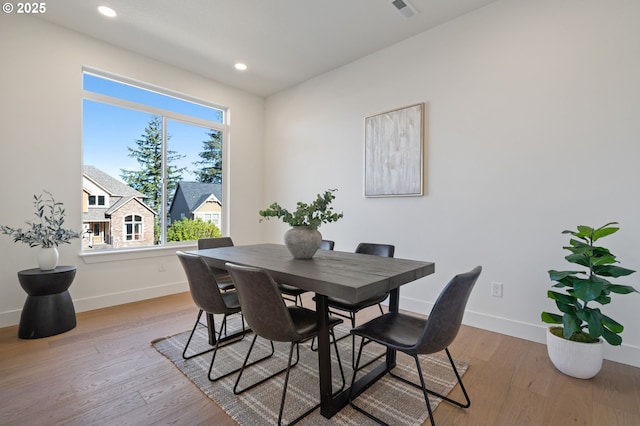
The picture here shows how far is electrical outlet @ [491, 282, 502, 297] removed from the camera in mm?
2693

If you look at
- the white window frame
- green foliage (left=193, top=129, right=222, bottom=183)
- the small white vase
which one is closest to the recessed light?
the white window frame

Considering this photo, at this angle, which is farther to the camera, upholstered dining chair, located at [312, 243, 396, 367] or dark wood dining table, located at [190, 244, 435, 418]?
upholstered dining chair, located at [312, 243, 396, 367]

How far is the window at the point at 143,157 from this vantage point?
11.2ft

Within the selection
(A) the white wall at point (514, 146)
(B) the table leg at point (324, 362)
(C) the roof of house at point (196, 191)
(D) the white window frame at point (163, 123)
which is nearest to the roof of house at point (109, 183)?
(D) the white window frame at point (163, 123)

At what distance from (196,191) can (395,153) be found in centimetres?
276

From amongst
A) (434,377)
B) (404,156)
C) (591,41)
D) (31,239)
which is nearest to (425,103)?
(404,156)

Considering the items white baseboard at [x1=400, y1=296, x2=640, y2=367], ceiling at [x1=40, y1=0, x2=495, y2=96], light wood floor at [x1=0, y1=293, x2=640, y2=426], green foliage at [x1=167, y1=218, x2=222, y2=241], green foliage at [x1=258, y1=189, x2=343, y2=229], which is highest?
ceiling at [x1=40, y1=0, x2=495, y2=96]

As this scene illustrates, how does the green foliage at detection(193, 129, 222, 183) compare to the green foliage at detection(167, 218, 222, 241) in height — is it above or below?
above

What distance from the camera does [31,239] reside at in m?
2.68

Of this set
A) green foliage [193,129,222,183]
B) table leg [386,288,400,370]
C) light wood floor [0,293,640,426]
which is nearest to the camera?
light wood floor [0,293,640,426]

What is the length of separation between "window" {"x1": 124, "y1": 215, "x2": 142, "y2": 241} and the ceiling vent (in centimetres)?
364

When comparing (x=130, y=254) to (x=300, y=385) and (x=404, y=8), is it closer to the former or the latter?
(x=300, y=385)

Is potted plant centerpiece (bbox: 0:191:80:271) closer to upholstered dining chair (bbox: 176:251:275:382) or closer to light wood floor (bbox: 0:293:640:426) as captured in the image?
light wood floor (bbox: 0:293:640:426)

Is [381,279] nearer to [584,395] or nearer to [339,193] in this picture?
[584,395]
